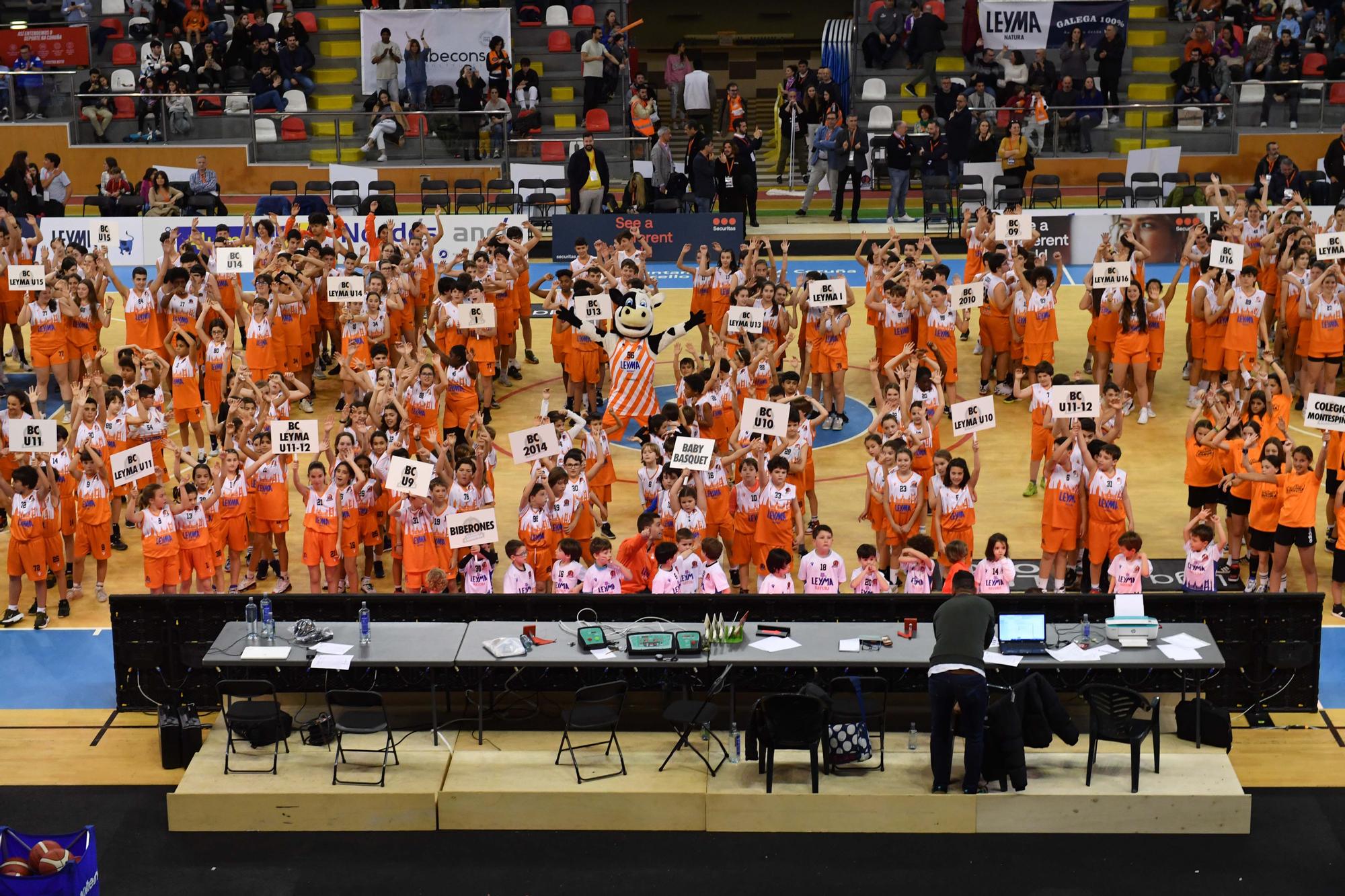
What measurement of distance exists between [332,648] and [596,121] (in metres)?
22.1

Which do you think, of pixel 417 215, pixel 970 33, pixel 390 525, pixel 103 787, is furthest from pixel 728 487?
pixel 970 33

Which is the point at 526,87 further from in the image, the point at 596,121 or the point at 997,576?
the point at 997,576

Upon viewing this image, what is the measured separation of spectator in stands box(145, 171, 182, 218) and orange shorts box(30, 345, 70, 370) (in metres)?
8.59

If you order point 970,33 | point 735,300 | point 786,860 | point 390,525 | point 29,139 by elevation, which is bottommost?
point 786,860

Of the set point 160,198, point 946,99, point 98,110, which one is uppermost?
point 946,99

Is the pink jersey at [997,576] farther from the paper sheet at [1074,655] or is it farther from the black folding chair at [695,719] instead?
the black folding chair at [695,719]

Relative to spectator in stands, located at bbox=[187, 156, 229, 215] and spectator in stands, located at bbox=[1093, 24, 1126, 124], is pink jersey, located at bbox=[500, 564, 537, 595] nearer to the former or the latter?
spectator in stands, located at bbox=[187, 156, 229, 215]

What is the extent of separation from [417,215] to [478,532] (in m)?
16.5

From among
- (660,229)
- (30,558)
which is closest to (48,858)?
(30,558)

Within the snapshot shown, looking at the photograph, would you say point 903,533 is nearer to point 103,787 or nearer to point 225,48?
point 103,787

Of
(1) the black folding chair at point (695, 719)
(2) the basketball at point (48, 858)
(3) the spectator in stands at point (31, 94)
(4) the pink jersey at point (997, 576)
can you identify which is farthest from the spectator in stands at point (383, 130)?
(2) the basketball at point (48, 858)

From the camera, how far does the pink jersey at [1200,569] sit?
15.0m

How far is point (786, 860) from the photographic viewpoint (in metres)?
12.4

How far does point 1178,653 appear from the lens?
13.2m
